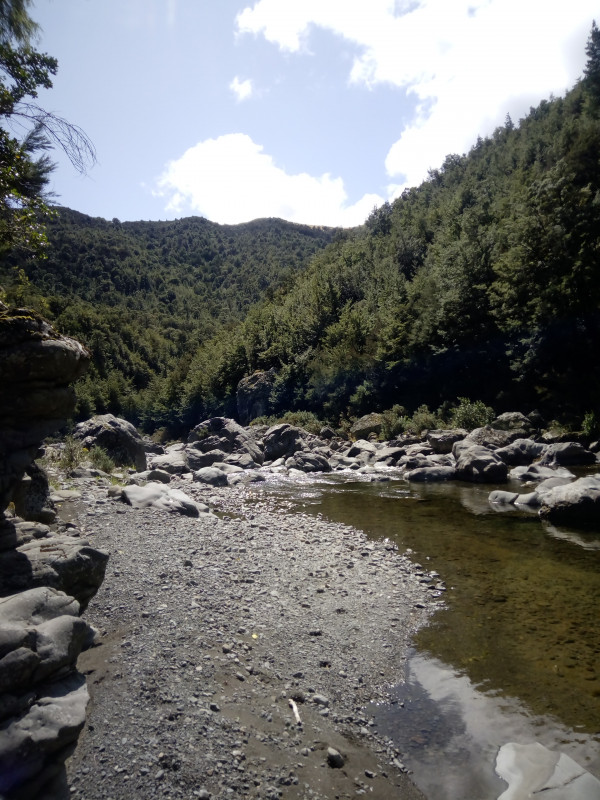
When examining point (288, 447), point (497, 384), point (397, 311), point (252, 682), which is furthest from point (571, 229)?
point (252, 682)

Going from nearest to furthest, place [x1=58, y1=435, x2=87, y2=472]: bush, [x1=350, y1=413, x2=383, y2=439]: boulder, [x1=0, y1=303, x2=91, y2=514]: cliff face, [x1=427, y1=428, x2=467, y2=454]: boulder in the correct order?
[x1=0, y1=303, x2=91, y2=514]: cliff face → [x1=58, y1=435, x2=87, y2=472]: bush → [x1=427, y1=428, x2=467, y2=454]: boulder → [x1=350, y1=413, x2=383, y2=439]: boulder

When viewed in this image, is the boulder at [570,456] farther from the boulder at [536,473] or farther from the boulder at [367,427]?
the boulder at [367,427]

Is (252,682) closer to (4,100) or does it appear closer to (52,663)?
(52,663)

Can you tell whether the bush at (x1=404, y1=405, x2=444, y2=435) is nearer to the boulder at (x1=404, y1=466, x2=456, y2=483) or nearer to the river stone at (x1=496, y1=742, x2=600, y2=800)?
the boulder at (x1=404, y1=466, x2=456, y2=483)

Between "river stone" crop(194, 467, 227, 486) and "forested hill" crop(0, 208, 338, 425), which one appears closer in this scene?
"river stone" crop(194, 467, 227, 486)

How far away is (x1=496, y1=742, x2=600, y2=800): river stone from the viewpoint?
13.8 feet

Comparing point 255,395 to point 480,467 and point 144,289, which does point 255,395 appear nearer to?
point 480,467

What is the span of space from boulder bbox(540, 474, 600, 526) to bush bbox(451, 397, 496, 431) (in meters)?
17.5

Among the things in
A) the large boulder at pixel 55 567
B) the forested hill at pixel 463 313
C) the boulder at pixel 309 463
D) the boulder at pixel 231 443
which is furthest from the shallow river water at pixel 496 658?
the boulder at pixel 231 443

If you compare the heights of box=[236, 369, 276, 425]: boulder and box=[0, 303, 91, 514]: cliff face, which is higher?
box=[0, 303, 91, 514]: cliff face

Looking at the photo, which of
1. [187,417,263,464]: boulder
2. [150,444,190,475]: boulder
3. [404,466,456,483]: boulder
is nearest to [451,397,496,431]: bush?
[404,466,456,483]: boulder

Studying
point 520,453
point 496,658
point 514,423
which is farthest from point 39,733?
point 514,423

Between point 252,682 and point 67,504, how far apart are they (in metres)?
10.2

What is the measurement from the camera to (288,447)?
33312 millimetres
